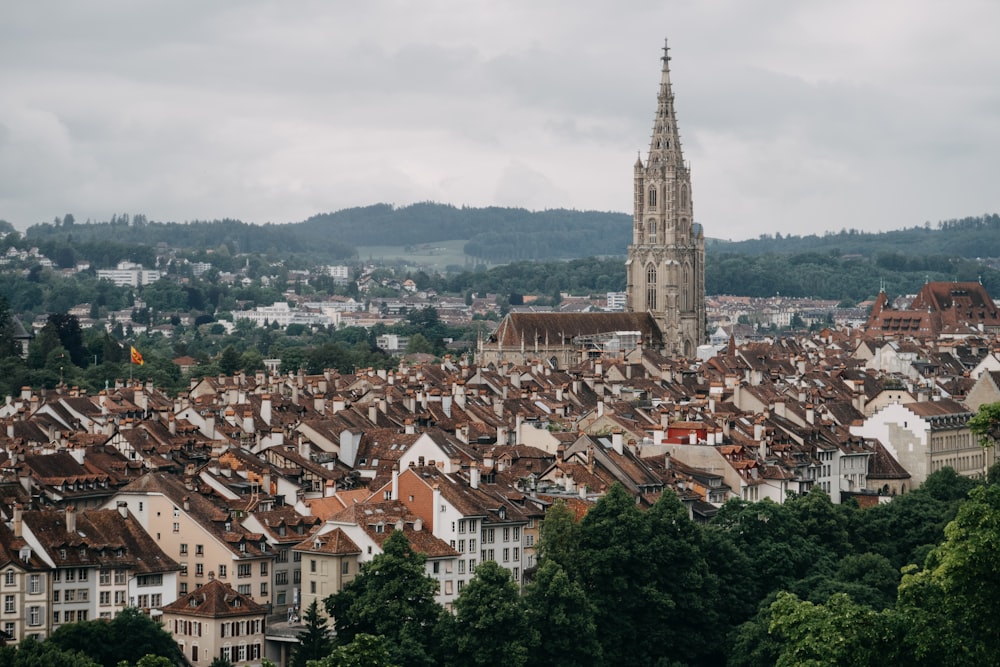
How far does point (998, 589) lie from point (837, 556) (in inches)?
1619

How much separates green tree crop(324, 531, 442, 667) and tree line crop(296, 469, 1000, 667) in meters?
0.06

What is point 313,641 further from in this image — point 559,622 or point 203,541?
→ point 203,541

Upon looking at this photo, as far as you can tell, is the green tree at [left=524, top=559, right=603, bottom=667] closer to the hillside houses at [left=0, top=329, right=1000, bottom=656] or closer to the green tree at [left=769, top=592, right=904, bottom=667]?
the hillside houses at [left=0, top=329, right=1000, bottom=656]

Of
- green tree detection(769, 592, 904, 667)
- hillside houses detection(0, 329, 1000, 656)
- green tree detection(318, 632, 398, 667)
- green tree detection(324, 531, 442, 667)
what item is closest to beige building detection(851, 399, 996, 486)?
hillside houses detection(0, 329, 1000, 656)

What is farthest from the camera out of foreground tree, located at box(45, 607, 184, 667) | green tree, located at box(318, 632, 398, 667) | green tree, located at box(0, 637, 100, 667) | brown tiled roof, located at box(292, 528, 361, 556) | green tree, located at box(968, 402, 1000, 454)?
brown tiled roof, located at box(292, 528, 361, 556)

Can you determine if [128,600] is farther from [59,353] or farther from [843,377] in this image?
[59,353]

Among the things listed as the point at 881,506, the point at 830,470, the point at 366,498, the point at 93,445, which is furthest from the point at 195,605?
the point at 830,470

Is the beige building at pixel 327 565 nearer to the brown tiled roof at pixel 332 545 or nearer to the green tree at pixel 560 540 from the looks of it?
the brown tiled roof at pixel 332 545

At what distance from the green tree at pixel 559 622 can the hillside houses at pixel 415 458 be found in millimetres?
4695

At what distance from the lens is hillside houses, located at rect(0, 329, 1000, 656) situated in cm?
8244

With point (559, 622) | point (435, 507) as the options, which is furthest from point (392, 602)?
point (435, 507)

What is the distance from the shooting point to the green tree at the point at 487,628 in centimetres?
7494

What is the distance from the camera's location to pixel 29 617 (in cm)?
7656

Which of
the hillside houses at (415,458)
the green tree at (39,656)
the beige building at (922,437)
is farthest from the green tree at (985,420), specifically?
the beige building at (922,437)
